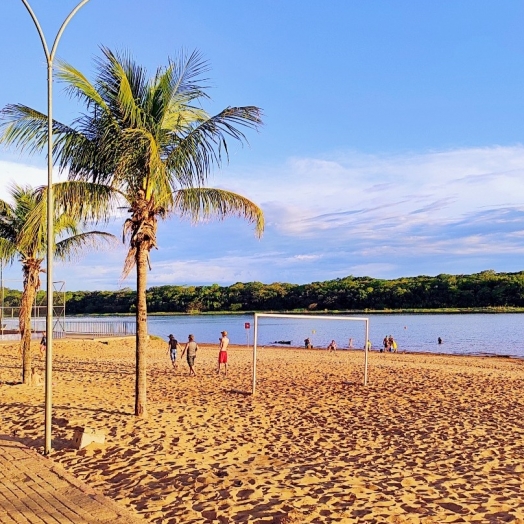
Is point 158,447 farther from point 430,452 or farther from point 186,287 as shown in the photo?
point 186,287

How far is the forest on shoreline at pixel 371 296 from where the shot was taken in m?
115

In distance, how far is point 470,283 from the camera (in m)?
119

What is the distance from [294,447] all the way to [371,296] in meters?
117

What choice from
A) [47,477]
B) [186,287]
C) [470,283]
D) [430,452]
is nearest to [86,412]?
[47,477]

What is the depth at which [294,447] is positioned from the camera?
862 centimetres

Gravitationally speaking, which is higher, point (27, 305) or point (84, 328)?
point (27, 305)

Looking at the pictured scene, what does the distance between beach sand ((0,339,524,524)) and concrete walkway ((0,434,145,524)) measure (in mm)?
287

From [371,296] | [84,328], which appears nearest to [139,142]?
[84,328]

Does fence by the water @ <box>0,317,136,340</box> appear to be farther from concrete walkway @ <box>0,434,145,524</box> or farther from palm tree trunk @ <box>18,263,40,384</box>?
concrete walkway @ <box>0,434,145,524</box>

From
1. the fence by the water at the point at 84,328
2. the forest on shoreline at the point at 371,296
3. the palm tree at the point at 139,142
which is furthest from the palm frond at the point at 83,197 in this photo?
the forest on shoreline at the point at 371,296

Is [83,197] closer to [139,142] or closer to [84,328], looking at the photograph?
[139,142]

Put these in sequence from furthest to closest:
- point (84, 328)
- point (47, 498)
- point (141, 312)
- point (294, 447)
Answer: point (84, 328) < point (141, 312) < point (294, 447) < point (47, 498)

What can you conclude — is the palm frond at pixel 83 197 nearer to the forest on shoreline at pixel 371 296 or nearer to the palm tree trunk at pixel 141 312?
the palm tree trunk at pixel 141 312

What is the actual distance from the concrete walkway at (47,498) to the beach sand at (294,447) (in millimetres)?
287
